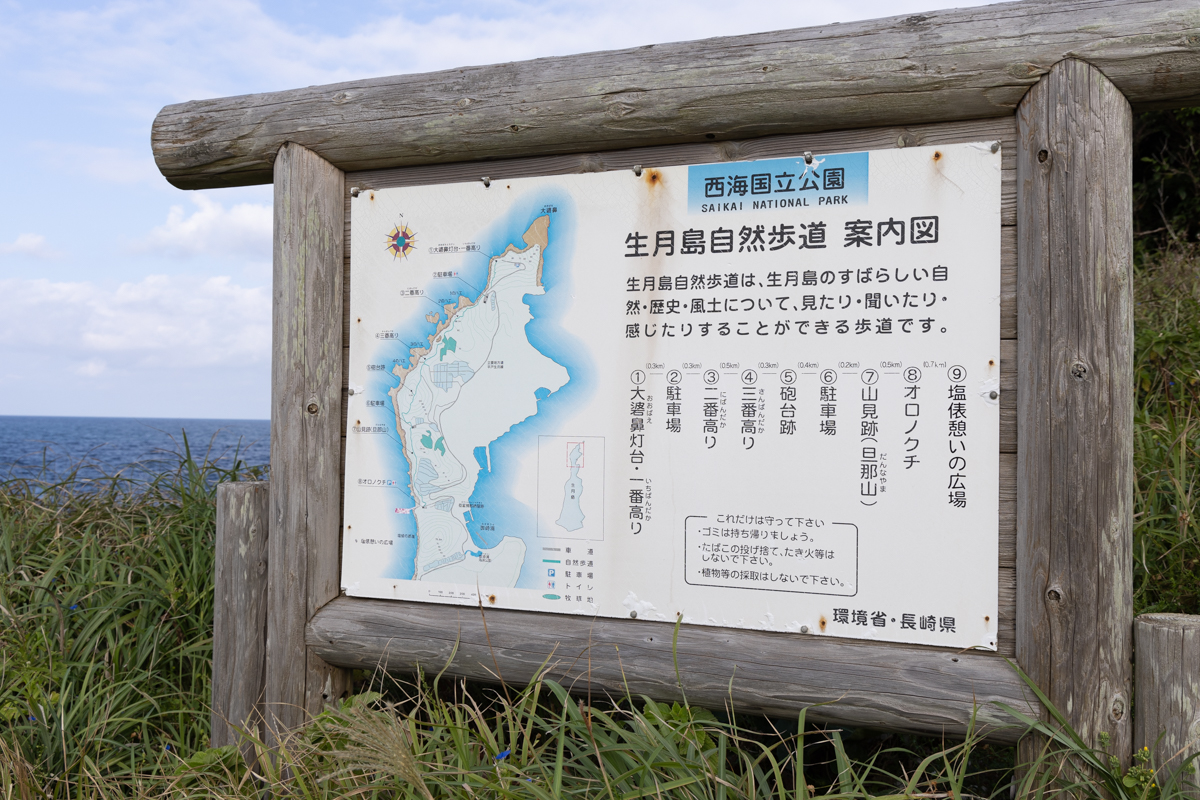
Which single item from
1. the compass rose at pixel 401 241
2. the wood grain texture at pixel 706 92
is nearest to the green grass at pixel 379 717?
the compass rose at pixel 401 241

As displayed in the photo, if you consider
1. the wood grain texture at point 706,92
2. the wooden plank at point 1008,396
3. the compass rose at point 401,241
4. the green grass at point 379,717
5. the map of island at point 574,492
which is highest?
the wood grain texture at point 706,92

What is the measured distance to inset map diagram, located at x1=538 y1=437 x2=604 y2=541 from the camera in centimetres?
202

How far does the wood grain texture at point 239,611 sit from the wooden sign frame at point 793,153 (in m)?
0.01

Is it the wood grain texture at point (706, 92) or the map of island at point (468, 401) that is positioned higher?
the wood grain texture at point (706, 92)

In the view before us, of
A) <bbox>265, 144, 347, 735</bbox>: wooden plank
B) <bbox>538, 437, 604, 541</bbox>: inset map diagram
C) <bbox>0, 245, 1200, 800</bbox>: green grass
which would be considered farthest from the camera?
<bbox>265, 144, 347, 735</bbox>: wooden plank

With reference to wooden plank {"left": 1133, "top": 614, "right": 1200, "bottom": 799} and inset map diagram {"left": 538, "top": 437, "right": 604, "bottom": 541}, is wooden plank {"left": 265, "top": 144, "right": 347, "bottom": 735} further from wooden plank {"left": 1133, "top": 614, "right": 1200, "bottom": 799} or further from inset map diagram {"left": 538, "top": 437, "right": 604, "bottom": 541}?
wooden plank {"left": 1133, "top": 614, "right": 1200, "bottom": 799}

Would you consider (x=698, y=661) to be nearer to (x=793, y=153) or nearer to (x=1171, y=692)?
(x=1171, y=692)

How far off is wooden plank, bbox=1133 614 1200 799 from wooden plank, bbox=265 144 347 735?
2116 mm

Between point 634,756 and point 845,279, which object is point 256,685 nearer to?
point 634,756

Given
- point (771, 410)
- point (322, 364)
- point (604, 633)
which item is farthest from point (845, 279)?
point (322, 364)

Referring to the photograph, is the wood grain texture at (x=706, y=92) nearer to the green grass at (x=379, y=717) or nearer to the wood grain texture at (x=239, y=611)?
the wood grain texture at (x=239, y=611)

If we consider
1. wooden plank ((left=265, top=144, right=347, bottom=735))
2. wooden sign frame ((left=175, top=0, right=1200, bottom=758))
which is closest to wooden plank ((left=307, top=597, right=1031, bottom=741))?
wooden sign frame ((left=175, top=0, right=1200, bottom=758))

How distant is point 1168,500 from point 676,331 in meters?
1.83

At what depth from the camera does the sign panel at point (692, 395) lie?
5.92ft
